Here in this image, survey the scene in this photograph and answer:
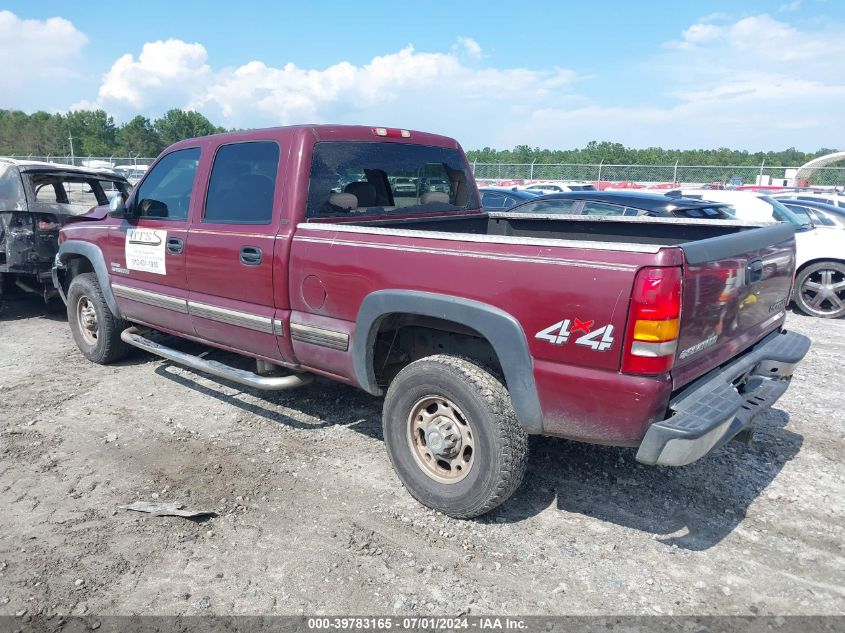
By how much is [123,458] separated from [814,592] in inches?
154

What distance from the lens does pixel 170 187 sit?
15.6ft

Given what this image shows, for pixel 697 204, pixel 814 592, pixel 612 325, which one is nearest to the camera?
pixel 612 325

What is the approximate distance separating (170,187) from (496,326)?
3.17 meters

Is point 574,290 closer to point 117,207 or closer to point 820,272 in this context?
point 117,207

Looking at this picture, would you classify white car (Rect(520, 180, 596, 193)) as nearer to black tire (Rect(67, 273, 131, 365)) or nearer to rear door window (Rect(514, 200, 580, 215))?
rear door window (Rect(514, 200, 580, 215))

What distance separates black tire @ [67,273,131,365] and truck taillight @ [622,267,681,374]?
4777 millimetres

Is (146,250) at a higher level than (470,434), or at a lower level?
higher

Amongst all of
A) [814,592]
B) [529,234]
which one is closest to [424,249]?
[529,234]

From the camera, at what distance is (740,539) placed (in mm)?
3107

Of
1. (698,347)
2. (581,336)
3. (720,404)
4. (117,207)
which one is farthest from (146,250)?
(720,404)

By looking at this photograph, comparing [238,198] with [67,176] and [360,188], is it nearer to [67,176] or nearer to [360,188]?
[360,188]

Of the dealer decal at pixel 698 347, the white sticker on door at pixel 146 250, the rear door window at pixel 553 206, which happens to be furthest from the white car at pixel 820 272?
the white sticker on door at pixel 146 250

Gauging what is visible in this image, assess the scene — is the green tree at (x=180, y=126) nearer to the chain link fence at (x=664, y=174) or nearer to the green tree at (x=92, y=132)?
the green tree at (x=92, y=132)

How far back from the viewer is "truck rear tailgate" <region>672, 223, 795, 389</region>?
261 centimetres
